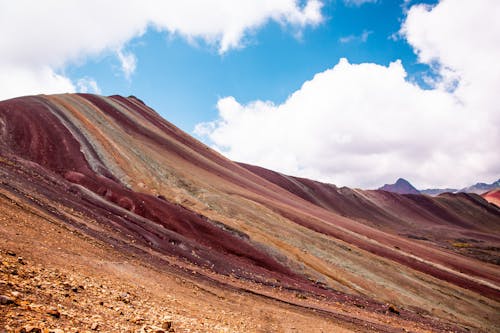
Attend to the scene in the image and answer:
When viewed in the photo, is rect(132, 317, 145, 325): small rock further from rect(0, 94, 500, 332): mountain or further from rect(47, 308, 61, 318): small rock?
rect(47, 308, 61, 318): small rock

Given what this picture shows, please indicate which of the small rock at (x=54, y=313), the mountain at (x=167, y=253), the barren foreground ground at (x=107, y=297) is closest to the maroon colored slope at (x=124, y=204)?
the mountain at (x=167, y=253)

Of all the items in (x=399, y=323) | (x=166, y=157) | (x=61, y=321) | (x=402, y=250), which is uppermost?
(x=166, y=157)

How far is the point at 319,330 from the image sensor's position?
1692cm

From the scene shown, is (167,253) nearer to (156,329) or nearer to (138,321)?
(138,321)

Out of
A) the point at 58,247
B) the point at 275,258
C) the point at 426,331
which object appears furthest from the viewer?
the point at 275,258

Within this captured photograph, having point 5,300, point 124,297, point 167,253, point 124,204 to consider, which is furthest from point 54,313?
point 124,204

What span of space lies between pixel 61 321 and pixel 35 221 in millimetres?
12955

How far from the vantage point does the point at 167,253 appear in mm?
25781

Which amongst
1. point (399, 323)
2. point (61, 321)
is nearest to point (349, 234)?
point (399, 323)

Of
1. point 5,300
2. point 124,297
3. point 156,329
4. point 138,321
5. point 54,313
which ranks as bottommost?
point 124,297

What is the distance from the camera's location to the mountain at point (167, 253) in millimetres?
11539

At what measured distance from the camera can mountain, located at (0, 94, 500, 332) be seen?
11539 mm

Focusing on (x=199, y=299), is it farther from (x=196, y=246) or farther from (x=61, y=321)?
(x=196, y=246)

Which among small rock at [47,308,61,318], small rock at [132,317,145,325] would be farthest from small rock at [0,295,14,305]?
small rock at [132,317,145,325]
